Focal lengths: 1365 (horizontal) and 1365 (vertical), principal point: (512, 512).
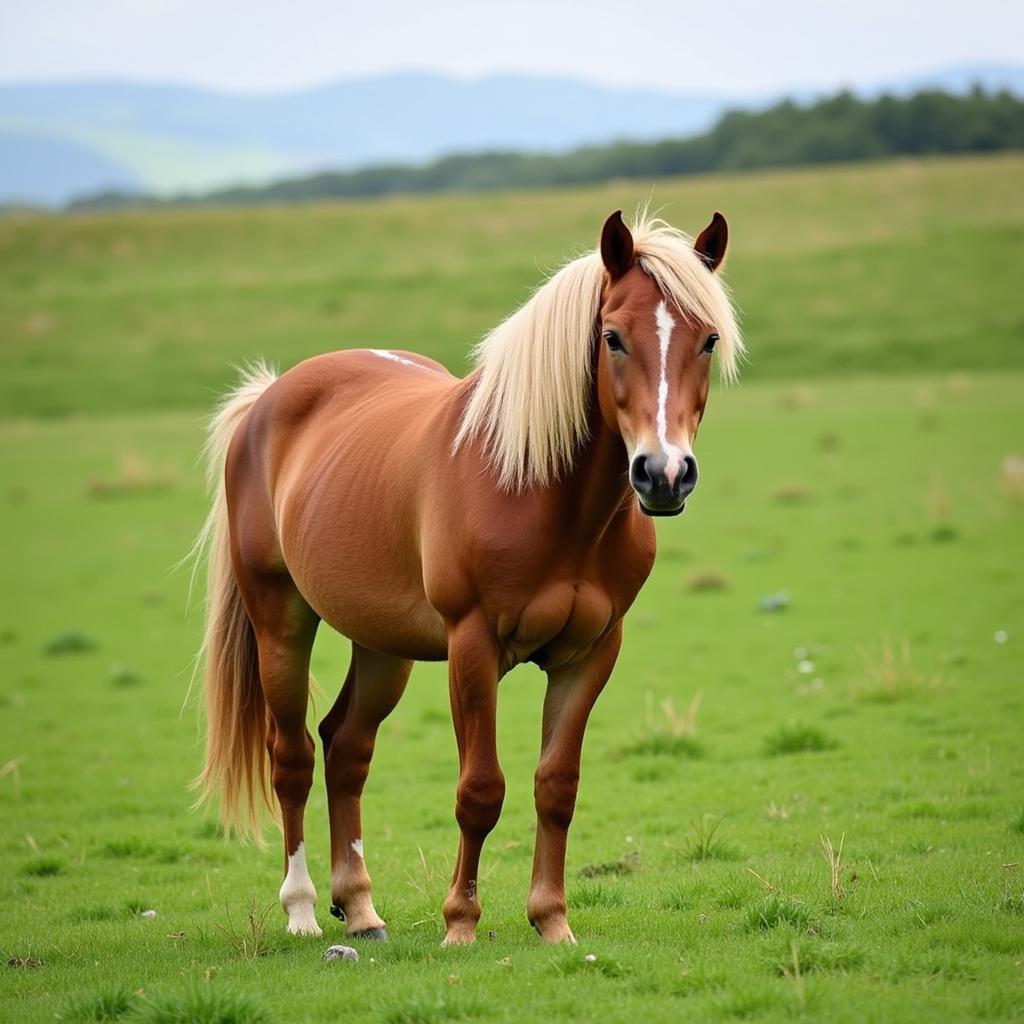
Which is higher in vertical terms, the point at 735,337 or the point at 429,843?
the point at 735,337

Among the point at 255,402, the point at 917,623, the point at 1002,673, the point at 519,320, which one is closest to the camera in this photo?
the point at 519,320

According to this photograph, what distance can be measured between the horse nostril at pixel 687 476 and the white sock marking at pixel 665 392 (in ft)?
0.07

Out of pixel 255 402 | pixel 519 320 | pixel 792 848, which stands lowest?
pixel 792 848

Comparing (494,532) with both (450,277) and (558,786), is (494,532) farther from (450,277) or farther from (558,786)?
(450,277)

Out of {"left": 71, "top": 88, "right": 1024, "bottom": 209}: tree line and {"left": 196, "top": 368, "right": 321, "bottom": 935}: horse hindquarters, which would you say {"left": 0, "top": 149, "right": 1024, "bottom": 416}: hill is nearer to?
{"left": 71, "top": 88, "right": 1024, "bottom": 209}: tree line

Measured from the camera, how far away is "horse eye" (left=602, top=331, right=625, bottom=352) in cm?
478

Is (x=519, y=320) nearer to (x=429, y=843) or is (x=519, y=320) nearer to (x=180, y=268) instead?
(x=429, y=843)

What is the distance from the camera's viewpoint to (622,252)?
492cm

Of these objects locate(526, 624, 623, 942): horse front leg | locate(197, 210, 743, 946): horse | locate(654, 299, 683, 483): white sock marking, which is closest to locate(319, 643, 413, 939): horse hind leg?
locate(197, 210, 743, 946): horse

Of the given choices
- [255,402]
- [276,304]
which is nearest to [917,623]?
[255,402]

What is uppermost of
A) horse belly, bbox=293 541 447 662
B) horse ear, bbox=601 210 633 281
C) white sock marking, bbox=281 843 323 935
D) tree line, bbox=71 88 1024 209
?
tree line, bbox=71 88 1024 209

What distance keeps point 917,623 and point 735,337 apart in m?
9.12

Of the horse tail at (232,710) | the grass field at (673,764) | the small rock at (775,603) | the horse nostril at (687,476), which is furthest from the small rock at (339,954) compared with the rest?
the small rock at (775,603)

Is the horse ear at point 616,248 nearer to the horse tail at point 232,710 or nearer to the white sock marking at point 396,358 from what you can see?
the white sock marking at point 396,358
